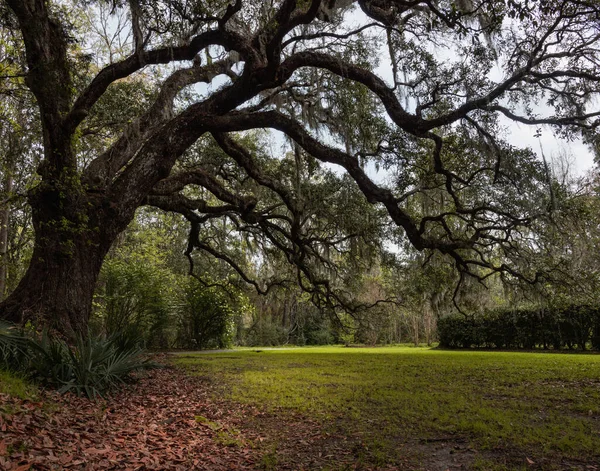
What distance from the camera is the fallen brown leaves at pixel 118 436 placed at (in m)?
2.62

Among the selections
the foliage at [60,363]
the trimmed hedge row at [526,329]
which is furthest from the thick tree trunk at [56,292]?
the trimmed hedge row at [526,329]

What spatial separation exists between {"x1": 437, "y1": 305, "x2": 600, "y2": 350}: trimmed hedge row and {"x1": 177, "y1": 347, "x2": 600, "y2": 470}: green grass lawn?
6.77 meters

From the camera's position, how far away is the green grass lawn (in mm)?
3127

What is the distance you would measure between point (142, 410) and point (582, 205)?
27.7 ft

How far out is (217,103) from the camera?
24.5 ft

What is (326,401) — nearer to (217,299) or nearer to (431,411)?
(431,411)

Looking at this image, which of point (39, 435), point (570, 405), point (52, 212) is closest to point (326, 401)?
point (570, 405)

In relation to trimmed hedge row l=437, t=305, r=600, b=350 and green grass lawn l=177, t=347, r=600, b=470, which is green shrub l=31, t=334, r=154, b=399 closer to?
green grass lawn l=177, t=347, r=600, b=470

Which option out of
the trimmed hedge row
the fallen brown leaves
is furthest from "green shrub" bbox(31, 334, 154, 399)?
the trimmed hedge row

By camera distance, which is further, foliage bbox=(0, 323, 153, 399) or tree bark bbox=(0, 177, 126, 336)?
tree bark bbox=(0, 177, 126, 336)

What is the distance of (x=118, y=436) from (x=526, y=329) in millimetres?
15856

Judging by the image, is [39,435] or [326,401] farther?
[326,401]

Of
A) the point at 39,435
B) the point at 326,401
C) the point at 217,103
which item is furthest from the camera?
the point at 217,103

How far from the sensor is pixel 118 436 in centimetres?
334
